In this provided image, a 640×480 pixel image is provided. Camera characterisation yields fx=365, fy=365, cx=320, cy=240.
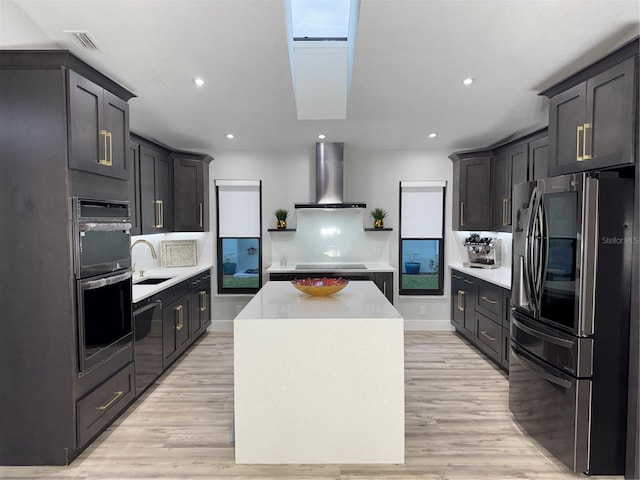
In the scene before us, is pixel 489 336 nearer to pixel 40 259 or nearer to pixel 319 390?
pixel 319 390

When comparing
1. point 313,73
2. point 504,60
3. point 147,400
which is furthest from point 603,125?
point 147,400

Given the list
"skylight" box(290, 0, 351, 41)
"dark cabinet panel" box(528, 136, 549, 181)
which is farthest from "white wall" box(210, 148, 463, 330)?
"skylight" box(290, 0, 351, 41)

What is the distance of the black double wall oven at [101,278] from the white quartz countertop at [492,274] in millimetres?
3461

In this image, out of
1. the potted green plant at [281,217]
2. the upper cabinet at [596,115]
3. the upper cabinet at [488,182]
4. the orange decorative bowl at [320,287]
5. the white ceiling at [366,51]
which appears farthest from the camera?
the potted green plant at [281,217]

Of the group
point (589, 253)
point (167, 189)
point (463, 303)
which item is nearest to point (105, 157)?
point (167, 189)

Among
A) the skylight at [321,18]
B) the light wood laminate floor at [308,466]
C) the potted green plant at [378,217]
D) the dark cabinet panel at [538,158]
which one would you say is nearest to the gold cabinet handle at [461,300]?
the light wood laminate floor at [308,466]

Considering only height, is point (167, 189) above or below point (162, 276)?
above

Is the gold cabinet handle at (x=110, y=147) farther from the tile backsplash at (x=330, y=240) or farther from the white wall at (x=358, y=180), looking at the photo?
the tile backsplash at (x=330, y=240)

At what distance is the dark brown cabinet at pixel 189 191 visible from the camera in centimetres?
490

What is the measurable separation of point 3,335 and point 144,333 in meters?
1.07

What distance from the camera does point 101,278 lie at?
8.37 ft

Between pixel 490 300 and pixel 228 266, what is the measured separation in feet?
11.6

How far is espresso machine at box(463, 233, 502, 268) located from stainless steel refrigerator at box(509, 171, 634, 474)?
2.47 meters

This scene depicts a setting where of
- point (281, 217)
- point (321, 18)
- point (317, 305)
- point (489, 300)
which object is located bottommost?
point (489, 300)
